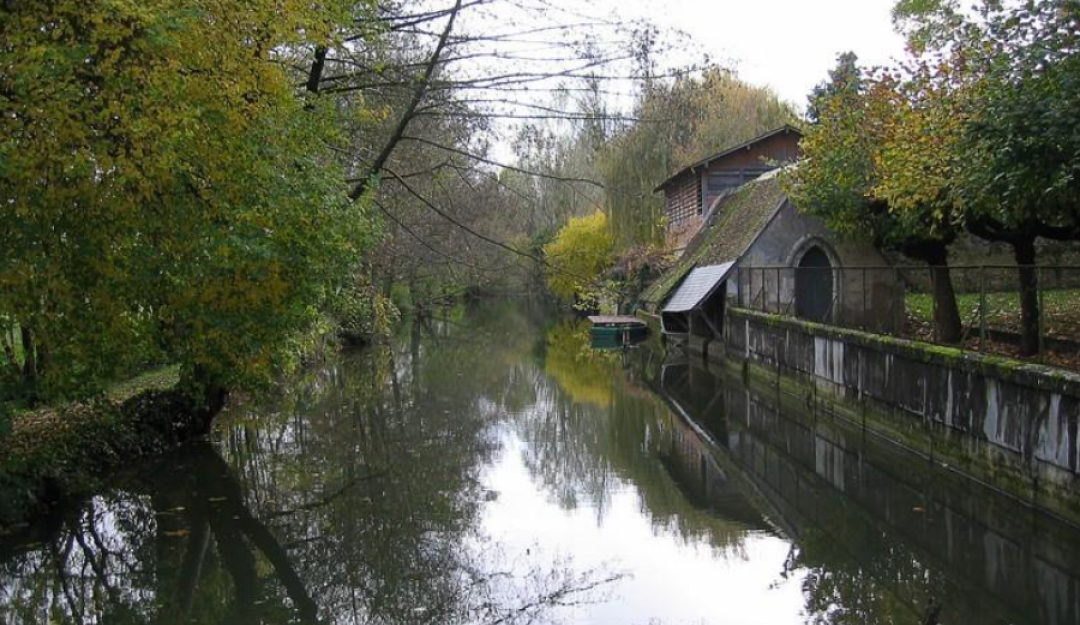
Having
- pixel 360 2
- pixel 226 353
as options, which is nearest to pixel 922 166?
pixel 360 2

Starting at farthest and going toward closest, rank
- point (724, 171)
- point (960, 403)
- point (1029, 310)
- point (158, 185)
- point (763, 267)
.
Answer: point (724, 171)
point (763, 267)
point (1029, 310)
point (960, 403)
point (158, 185)

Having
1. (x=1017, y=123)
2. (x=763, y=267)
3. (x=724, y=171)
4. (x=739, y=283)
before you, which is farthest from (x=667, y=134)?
(x=724, y=171)

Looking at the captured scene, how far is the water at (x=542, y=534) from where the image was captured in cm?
848

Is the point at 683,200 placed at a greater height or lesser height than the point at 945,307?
greater

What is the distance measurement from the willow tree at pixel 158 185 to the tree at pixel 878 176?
28.1 feet

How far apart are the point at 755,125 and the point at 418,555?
1564 inches

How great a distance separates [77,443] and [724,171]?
28.0 meters

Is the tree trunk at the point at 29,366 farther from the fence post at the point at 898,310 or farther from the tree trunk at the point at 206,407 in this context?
the fence post at the point at 898,310

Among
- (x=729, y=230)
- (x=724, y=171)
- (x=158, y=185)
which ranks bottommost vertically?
(x=158, y=185)

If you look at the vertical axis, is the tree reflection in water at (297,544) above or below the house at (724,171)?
below

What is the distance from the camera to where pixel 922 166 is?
12984 millimetres

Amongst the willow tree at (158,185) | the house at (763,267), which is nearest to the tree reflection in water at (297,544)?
the willow tree at (158,185)

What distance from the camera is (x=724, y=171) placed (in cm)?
3556

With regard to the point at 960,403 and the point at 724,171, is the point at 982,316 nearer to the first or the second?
the point at 960,403
